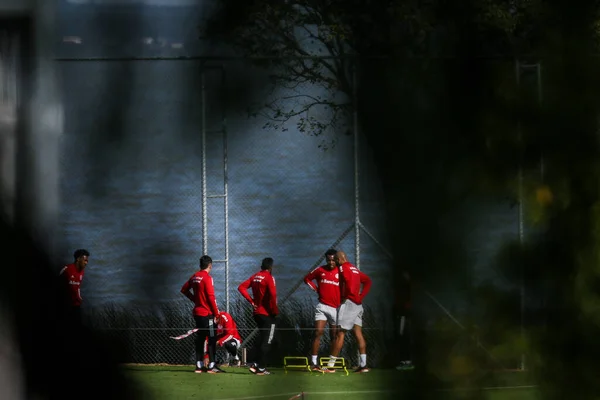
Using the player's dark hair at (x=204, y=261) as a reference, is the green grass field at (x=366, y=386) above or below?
below

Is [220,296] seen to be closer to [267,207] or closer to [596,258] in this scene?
[267,207]

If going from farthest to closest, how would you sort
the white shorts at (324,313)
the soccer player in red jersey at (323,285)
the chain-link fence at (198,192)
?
the white shorts at (324,313), the soccer player in red jersey at (323,285), the chain-link fence at (198,192)

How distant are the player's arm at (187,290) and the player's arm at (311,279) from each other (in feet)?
0.32

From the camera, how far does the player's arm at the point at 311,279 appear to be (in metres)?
0.84

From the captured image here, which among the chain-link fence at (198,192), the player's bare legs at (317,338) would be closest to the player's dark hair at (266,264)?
the chain-link fence at (198,192)

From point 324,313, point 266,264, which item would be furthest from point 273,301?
point 324,313

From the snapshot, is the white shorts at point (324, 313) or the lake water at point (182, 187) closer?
the lake water at point (182, 187)

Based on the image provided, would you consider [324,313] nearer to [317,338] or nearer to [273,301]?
[317,338]

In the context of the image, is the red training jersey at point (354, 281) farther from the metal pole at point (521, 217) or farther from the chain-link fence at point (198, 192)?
the metal pole at point (521, 217)

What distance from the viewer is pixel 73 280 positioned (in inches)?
31.9

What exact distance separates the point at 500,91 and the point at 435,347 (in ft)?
0.65

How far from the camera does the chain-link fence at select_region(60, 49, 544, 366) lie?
0.75 meters

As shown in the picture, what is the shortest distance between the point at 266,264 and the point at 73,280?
16cm

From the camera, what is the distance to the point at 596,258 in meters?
0.81
